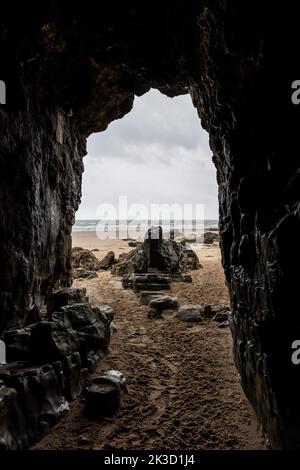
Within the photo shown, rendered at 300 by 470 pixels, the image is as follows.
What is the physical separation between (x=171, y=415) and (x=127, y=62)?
7.75 metres

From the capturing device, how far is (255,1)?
10.3ft

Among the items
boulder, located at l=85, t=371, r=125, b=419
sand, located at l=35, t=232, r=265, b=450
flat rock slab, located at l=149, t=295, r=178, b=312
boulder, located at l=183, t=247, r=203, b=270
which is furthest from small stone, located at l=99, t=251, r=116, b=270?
boulder, located at l=85, t=371, r=125, b=419

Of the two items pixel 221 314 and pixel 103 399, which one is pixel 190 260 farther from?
pixel 103 399

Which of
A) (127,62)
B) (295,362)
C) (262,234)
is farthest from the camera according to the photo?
(127,62)

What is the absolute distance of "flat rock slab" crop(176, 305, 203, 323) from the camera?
27.3 ft

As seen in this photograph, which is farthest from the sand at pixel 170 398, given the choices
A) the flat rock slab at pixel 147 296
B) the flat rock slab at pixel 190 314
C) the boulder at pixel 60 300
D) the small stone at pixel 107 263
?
the small stone at pixel 107 263

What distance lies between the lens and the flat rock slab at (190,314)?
8.34m

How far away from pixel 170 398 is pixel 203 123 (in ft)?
19.6

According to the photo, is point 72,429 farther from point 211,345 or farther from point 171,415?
point 211,345

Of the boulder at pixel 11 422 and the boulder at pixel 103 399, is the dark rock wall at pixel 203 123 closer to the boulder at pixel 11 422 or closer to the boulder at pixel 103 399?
the boulder at pixel 103 399

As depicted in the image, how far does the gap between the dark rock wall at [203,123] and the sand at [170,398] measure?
444mm

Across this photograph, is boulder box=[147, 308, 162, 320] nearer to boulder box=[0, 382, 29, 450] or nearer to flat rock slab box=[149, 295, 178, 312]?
flat rock slab box=[149, 295, 178, 312]

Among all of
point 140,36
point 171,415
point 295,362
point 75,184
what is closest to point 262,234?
point 295,362

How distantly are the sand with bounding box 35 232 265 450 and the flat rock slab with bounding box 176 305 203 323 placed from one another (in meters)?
0.23
